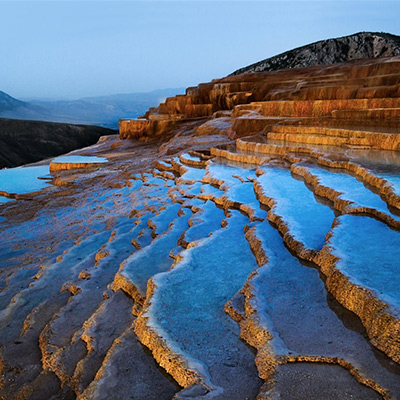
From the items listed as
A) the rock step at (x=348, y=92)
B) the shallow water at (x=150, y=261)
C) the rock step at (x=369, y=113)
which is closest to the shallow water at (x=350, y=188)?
the shallow water at (x=150, y=261)

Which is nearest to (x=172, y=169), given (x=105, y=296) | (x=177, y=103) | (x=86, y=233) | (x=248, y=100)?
(x=86, y=233)

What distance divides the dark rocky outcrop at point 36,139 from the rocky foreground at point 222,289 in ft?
91.4

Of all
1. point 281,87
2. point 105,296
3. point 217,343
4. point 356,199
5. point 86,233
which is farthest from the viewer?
point 281,87

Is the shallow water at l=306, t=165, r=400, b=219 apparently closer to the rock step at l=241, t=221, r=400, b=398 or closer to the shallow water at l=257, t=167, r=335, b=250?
the shallow water at l=257, t=167, r=335, b=250

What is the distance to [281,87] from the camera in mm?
16406

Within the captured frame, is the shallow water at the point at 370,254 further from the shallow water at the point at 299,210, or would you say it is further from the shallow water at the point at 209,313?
the shallow water at the point at 209,313

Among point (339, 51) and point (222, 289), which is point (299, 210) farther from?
point (339, 51)

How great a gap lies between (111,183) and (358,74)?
1016 cm

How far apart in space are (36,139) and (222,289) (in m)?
35.6

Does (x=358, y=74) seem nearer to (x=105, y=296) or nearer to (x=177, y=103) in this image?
(x=177, y=103)

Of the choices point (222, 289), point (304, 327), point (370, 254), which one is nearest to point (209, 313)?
point (222, 289)

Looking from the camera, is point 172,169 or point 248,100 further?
point 248,100

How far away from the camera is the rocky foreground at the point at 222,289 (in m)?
1.73

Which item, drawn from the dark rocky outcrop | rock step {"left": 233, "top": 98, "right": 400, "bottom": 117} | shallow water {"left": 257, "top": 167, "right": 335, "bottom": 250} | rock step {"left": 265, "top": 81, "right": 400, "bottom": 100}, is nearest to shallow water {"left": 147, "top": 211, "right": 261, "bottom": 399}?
shallow water {"left": 257, "top": 167, "right": 335, "bottom": 250}
